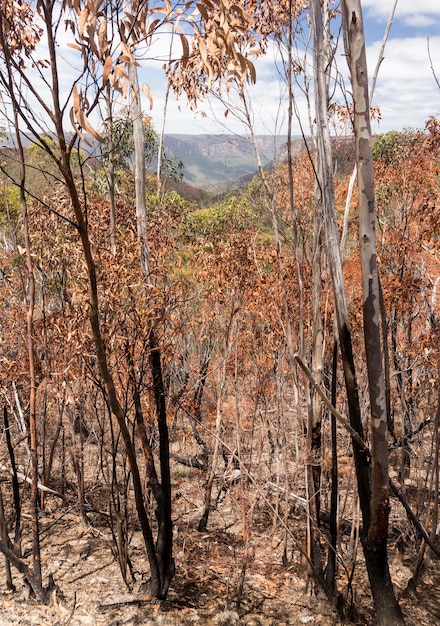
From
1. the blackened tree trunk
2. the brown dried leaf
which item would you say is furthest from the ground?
the brown dried leaf

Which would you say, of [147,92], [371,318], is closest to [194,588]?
[371,318]

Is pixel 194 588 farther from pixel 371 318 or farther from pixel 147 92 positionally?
pixel 147 92

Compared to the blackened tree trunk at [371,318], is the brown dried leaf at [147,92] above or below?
above

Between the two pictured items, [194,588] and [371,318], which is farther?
[194,588]

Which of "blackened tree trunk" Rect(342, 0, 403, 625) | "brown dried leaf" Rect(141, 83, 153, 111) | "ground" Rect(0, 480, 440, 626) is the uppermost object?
"brown dried leaf" Rect(141, 83, 153, 111)

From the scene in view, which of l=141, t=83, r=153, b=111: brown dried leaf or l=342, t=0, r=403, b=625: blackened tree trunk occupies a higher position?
l=141, t=83, r=153, b=111: brown dried leaf

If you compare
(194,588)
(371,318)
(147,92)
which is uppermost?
(147,92)

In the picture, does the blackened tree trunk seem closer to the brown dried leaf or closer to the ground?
the brown dried leaf

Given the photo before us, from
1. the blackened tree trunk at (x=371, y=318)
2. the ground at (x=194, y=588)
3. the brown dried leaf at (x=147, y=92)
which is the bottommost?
the ground at (x=194, y=588)

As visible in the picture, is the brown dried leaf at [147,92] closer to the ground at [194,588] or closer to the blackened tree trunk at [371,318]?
the blackened tree trunk at [371,318]

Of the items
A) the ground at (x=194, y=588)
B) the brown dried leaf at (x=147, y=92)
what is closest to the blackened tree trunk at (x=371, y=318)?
the brown dried leaf at (x=147, y=92)

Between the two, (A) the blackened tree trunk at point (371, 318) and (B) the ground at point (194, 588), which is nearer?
(A) the blackened tree trunk at point (371, 318)

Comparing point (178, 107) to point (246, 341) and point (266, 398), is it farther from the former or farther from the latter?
point (266, 398)

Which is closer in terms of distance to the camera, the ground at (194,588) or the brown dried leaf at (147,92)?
the brown dried leaf at (147,92)
